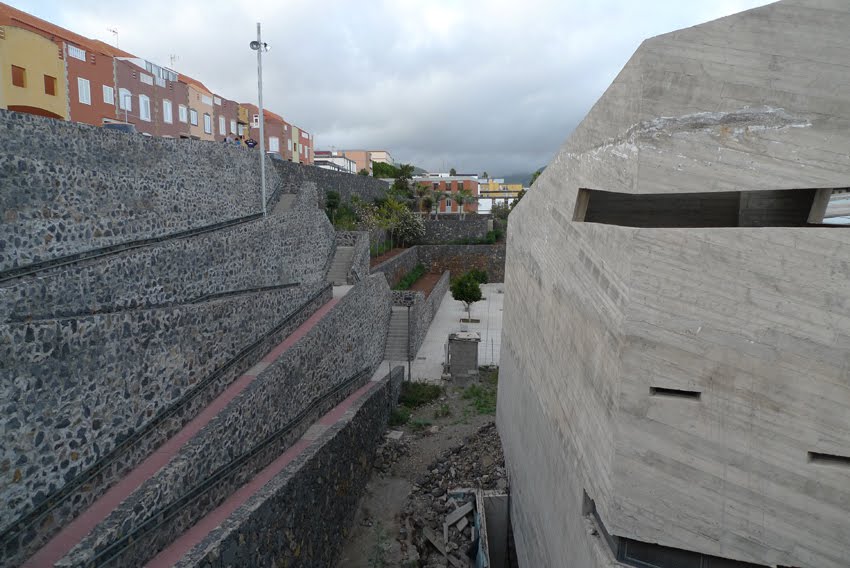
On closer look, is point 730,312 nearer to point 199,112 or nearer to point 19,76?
point 19,76

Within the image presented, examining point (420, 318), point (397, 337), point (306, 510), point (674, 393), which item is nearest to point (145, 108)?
point (397, 337)

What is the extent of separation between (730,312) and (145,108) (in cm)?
2073

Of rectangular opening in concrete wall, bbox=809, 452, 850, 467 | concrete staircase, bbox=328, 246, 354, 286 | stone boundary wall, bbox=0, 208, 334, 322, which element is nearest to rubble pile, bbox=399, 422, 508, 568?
stone boundary wall, bbox=0, 208, 334, 322

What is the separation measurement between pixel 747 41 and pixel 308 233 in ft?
43.4

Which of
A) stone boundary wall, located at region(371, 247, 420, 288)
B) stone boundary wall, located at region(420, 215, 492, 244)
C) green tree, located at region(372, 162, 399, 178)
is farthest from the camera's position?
green tree, located at region(372, 162, 399, 178)

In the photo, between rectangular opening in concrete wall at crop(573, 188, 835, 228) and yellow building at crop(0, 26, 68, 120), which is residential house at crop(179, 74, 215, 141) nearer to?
yellow building at crop(0, 26, 68, 120)

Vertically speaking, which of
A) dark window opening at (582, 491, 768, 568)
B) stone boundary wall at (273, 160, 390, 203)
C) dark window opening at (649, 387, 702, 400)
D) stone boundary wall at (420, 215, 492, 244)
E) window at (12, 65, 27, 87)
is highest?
window at (12, 65, 27, 87)

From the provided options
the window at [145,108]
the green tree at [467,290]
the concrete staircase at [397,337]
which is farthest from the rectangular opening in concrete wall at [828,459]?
the window at [145,108]

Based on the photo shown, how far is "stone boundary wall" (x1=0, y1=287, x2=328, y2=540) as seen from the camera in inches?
201

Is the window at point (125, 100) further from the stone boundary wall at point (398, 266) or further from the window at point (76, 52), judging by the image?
the stone boundary wall at point (398, 266)

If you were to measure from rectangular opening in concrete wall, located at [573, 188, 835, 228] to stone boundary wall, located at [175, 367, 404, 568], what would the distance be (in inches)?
195

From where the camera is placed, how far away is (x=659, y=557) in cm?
412

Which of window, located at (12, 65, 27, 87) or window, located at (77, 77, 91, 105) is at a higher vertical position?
window, located at (77, 77, 91, 105)

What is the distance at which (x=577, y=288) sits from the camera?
530cm
